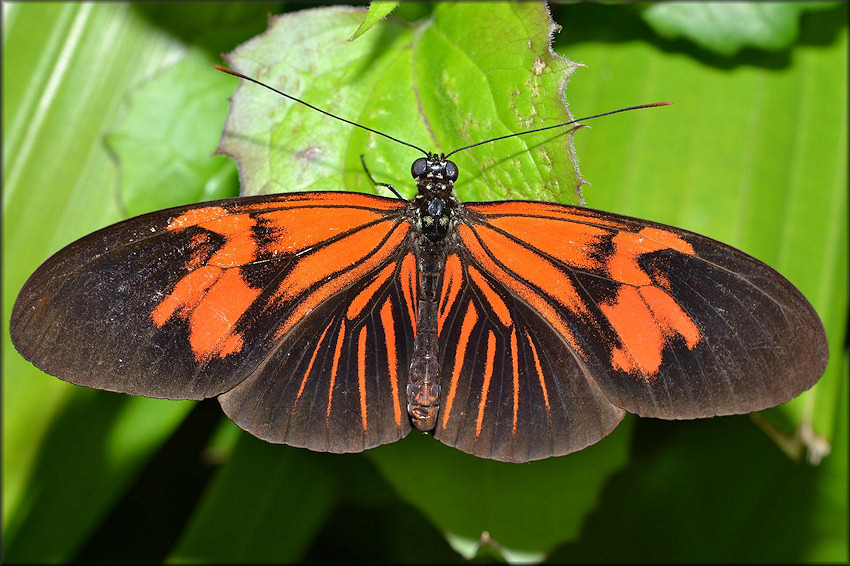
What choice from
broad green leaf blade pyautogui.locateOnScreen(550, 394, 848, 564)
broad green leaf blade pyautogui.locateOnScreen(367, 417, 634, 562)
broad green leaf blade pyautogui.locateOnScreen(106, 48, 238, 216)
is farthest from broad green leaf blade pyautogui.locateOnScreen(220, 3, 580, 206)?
broad green leaf blade pyautogui.locateOnScreen(550, 394, 848, 564)

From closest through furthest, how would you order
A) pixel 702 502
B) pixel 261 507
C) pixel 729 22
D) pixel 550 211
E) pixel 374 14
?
pixel 374 14 < pixel 550 211 < pixel 729 22 < pixel 261 507 < pixel 702 502

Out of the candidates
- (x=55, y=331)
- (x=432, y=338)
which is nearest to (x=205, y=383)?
(x=55, y=331)

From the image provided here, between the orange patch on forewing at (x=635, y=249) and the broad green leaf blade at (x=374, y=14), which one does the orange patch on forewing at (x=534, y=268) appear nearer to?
the orange patch on forewing at (x=635, y=249)

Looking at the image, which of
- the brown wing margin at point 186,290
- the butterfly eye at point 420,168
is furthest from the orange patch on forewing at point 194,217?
the butterfly eye at point 420,168

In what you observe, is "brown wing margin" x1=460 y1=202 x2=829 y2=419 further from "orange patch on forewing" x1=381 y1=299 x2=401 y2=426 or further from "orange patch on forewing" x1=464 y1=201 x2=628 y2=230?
"orange patch on forewing" x1=381 y1=299 x2=401 y2=426

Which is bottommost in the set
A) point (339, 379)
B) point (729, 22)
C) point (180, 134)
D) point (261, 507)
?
point (261, 507)

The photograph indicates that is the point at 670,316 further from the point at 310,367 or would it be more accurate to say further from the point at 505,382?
the point at 310,367

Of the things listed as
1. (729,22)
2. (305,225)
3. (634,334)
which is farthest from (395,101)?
(729,22)

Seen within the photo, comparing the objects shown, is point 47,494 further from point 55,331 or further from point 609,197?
point 609,197
